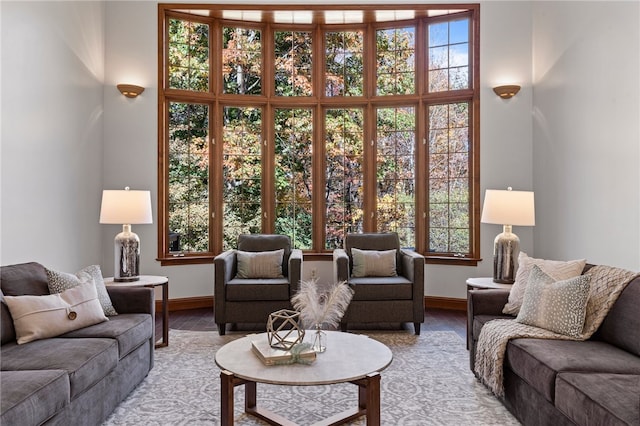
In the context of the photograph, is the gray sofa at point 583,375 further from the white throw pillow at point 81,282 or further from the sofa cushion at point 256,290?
the white throw pillow at point 81,282

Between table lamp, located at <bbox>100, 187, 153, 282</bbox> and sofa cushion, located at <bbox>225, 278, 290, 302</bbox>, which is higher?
table lamp, located at <bbox>100, 187, 153, 282</bbox>

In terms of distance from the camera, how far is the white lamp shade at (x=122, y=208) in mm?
4109

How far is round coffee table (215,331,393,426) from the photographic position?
7.43 ft

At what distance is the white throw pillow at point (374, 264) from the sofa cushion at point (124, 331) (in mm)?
2176

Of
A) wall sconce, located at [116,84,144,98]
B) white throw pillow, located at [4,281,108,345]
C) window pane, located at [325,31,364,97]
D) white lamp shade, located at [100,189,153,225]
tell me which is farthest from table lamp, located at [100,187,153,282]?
window pane, located at [325,31,364,97]

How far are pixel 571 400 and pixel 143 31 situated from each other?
5.32 metres

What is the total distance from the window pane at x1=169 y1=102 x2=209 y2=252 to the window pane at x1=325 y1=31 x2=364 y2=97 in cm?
156

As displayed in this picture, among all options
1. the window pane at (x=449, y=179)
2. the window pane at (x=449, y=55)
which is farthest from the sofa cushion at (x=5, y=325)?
the window pane at (x=449, y=55)

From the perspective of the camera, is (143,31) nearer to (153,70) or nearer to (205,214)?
(153,70)

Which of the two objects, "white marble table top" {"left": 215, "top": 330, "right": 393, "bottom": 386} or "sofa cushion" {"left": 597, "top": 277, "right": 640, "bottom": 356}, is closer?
"white marble table top" {"left": 215, "top": 330, "right": 393, "bottom": 386}

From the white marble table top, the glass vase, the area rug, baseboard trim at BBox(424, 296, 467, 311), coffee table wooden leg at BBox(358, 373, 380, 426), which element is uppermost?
the glass vase

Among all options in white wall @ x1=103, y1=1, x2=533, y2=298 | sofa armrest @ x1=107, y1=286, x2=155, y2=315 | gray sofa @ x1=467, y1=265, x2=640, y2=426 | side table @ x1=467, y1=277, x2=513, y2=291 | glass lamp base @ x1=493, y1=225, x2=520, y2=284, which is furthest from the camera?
white wall @ x1=103, y1=1, x2=533, y2=298

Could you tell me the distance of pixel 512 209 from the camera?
410 centimetres

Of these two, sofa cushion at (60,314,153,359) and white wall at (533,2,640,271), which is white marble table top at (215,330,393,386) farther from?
white wall at (533,2,640,271)
